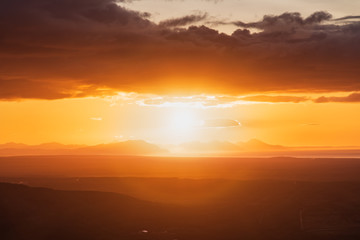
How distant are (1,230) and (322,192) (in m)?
107

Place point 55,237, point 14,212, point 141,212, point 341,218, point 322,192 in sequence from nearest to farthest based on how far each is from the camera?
point 55,237 < point 14,212 < point 141,212 < point 341,218 < point 322,192

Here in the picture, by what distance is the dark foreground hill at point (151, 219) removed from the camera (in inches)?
4144

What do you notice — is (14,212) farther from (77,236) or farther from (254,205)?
(254,205)

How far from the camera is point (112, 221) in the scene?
115438mm

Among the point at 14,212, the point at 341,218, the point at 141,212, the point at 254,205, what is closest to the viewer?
the point at 14,212

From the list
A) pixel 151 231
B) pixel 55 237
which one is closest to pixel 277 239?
pixel 151 231

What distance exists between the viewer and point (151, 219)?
119 m

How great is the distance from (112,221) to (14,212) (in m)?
20.2

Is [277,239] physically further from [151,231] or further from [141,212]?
[141,212]

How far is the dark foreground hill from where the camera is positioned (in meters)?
105

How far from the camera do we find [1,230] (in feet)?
333

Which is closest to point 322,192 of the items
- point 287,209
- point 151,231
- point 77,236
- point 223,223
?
point 287,209

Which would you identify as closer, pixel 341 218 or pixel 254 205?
pixel 341 218

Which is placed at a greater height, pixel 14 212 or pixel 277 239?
pixel 14 212
